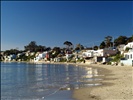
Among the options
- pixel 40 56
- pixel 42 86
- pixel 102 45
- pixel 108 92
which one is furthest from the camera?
pixel 40 56

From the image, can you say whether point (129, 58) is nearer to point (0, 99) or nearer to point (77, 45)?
point (0, 99)

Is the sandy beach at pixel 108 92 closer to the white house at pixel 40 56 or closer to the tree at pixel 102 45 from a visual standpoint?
the tree at pixel 102 45

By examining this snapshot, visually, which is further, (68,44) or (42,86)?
(68,44)

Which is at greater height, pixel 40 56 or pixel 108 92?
pixel 40 56

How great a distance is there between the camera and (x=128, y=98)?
40.0ft

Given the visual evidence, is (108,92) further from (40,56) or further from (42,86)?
(40,56)

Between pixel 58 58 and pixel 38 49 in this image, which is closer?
pixel 58 58

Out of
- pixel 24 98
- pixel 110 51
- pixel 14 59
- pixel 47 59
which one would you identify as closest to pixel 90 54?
pixel 110 51

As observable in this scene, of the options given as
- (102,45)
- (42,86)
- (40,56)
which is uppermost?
(102,45)

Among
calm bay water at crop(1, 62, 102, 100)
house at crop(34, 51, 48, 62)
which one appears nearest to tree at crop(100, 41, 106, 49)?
house at crop(34, 51, 48, 62)

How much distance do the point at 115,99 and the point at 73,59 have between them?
105 meters

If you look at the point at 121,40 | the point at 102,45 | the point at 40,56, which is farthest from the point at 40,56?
the point at 121,40

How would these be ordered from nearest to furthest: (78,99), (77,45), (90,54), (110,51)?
(78,99) → (110,51) → (90,54) → (77,45)

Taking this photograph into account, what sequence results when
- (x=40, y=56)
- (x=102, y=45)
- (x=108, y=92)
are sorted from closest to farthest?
1. (x=108, y=92)
2. (x=102, y=45)
3. (x=40, y=56)
